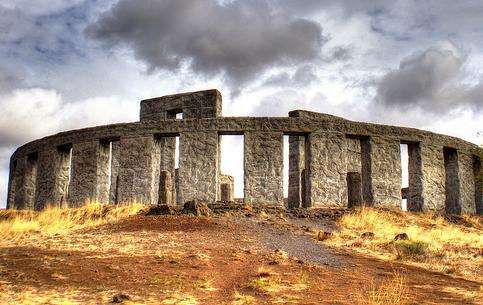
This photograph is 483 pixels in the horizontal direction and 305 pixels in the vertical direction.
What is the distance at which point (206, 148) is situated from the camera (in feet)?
64.8

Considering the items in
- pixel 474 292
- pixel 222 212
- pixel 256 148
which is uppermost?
pixel 256 148

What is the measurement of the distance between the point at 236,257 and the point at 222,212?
19.9 feet

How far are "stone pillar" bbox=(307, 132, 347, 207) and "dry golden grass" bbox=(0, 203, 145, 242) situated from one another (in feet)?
22.1

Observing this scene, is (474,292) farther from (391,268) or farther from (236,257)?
(236,257)

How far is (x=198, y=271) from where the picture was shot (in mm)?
8461

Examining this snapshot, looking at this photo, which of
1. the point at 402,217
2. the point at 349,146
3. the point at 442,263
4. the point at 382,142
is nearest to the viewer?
the point at 442,263

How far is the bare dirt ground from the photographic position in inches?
277

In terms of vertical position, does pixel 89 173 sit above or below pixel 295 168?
below

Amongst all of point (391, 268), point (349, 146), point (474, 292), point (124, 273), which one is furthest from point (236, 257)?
point (349, 146)

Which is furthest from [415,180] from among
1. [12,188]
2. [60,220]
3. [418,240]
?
[12,188]

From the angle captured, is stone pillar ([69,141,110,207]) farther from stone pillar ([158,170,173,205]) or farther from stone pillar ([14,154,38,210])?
stone pillar ([158,170,173,205])

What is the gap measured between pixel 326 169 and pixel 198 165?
4946 millimetres

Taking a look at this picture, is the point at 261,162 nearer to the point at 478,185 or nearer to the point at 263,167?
the point at 263,167

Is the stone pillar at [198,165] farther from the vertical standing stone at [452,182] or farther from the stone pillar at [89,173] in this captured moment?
the vertical standing stone at [452,182]
